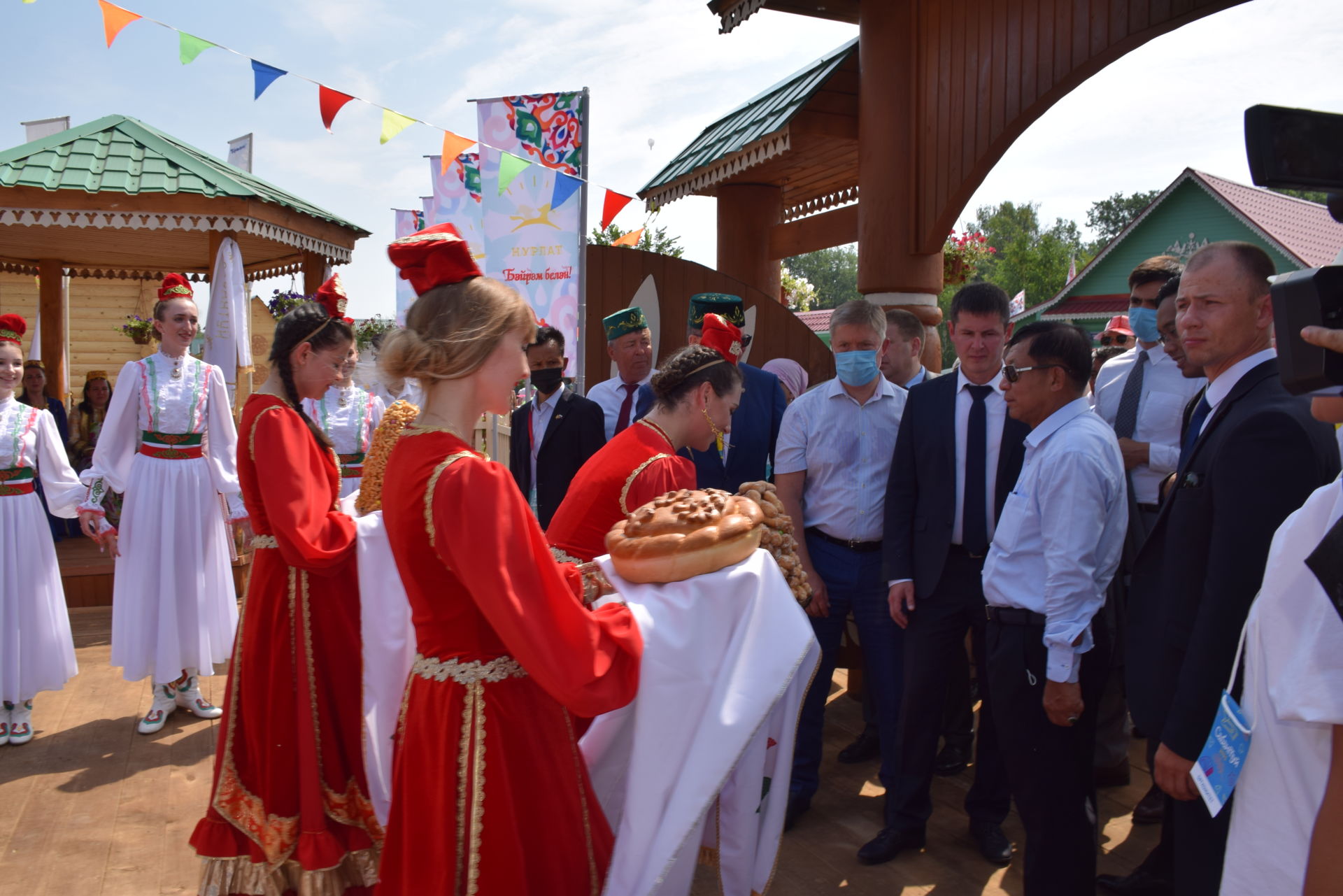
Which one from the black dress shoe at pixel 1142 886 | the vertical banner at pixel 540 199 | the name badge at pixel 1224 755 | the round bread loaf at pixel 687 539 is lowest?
the black dress shoe at pixel 1142 886

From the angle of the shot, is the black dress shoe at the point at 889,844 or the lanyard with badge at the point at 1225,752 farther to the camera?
the black dress shoe at the point at 889,844

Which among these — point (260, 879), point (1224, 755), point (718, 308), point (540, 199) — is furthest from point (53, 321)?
point (1224, 755)

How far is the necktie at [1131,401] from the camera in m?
4.03

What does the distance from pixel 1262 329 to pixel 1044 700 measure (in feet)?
3.98

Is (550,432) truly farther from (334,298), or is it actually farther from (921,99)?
(921,99)

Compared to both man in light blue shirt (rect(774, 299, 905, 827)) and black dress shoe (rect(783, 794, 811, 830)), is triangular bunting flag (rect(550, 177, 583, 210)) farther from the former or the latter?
black dress shoe (rect(783, 794, 811, 830))

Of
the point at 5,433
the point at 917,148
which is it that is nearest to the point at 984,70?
the point at 917,148

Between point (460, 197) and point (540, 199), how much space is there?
1935mm

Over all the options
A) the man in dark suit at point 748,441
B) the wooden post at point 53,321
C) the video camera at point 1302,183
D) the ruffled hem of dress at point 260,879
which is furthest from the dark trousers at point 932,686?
the wooden post at point 53,321

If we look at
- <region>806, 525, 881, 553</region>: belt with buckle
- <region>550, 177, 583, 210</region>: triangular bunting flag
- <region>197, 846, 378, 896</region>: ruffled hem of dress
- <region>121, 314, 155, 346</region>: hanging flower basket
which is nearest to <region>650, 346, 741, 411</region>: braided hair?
<region>806, 525, 881, 553</region>: belt with buckle

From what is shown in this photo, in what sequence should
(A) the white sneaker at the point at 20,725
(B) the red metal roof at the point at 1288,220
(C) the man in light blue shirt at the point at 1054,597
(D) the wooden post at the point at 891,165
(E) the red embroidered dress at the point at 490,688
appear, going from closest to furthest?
1. (E) the red embroidered dress at the point at 490,688
2. (C) the man in light blue shirt at the point at 1054,597
3. (A) the white sneaker at the point at 20,725
4. (D) the wooden post at the point at 891,165
5. (B) the red metal roof at the point at 1288,220

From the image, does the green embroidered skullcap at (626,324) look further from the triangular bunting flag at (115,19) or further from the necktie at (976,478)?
the triangular bunting flag at (115,19)

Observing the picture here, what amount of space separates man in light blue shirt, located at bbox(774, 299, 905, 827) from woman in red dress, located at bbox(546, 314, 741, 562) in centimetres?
88

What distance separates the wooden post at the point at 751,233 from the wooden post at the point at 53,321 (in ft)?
27.7
